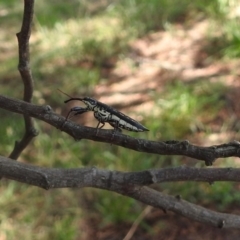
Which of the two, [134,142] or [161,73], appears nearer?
[134,142]

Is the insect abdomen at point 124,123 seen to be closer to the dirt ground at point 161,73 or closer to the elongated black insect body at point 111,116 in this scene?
the elongated black insect body at point 111,116

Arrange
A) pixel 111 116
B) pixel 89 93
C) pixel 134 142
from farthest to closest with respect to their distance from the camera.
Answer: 1. pixel 89 93
2. pixel 111 116
3. pixel 134 142

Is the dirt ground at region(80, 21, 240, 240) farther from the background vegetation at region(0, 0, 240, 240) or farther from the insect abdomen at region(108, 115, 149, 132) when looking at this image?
the insect abdomen at region(108, 115, 149, 132)

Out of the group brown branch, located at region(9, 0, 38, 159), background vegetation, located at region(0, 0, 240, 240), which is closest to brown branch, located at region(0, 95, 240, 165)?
brown branch, located at region(9, 0, 38, 159)

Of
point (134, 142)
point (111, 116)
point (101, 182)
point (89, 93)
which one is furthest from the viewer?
point (89, 93)

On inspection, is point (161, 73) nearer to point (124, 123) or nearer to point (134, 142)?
point (124, 123)

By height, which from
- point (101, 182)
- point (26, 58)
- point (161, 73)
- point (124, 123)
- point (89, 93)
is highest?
point (161, 73)

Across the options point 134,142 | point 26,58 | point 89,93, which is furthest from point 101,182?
point 89,93
